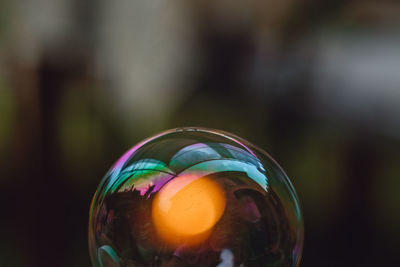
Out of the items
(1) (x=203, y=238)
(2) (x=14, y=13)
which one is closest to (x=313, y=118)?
(2) (x=14, y=13)

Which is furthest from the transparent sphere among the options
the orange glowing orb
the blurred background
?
the blurred background

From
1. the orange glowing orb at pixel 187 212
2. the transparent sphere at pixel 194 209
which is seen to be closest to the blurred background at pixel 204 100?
the transparent sphere at pixel 194 209

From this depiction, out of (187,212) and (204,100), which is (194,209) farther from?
(204,100)

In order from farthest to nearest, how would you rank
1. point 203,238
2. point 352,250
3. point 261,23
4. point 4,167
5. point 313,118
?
point 261,23
point 313,118
point 4,167
point 352,250
point 203,238

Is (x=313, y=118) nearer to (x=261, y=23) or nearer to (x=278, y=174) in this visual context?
(x=261, y=23)

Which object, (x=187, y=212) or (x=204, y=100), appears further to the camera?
(x=204, y=100)

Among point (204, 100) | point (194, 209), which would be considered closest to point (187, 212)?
point (194, 209)

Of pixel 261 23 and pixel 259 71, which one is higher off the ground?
pixel 261 23
